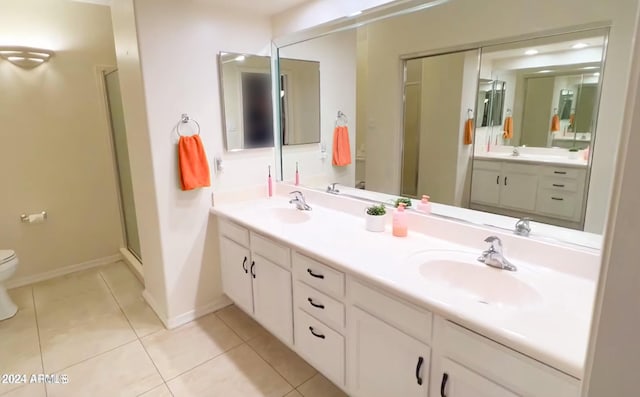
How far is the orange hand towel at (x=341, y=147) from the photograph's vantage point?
2.39 metres

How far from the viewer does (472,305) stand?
1.10 metres

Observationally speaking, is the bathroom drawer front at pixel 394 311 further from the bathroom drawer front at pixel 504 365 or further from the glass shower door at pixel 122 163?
the glass shower door at pixel 122 163

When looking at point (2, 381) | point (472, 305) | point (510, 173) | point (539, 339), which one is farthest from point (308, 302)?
point (2, 381)

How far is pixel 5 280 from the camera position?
2549 mm

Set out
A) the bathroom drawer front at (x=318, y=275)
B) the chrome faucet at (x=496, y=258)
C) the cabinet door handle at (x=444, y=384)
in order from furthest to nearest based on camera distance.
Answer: the bathroom drawer front at (x=318, y=275)
the chrome faucet at (x=496, y=258)
the cabinet door handle at (x=444, y=384)

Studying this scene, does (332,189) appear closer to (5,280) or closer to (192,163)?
(192,163)

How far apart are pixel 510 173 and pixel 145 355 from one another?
232cm

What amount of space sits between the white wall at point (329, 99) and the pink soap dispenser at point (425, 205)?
0.61 m

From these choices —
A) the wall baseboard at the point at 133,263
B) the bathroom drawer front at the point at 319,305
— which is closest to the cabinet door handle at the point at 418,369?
the bathroom drawer front at the point at 319,305

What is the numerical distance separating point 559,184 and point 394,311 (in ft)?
2.99

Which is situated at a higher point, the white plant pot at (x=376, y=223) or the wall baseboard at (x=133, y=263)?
the white plant pot at (x=376, y=223)

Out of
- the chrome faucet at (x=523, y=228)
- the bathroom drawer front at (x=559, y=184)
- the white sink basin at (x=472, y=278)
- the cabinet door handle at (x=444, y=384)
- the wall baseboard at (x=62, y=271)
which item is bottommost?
the wall baseboard at (x=62, y=271)

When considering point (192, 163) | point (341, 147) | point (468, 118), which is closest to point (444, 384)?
point (468, 118)

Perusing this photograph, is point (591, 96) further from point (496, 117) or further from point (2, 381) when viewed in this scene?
point (2, 381)
